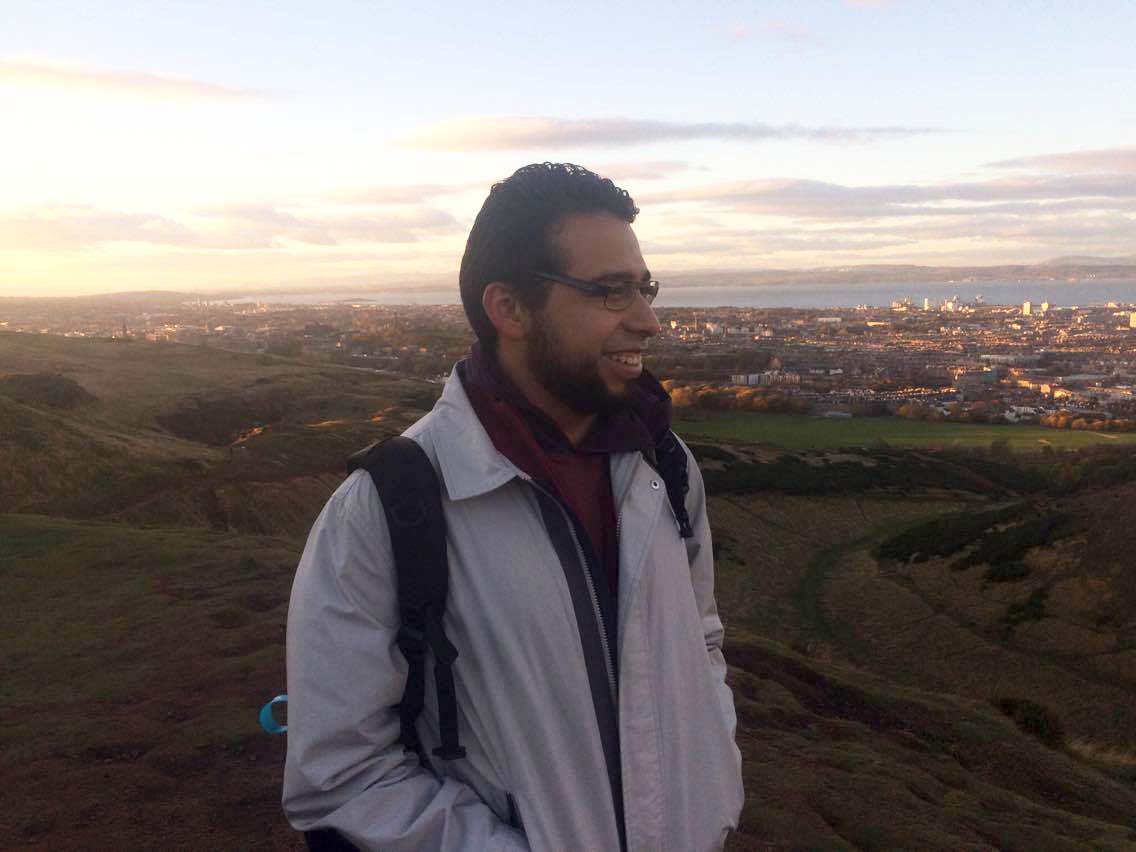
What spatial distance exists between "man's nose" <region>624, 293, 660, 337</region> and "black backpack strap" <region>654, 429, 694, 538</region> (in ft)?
0.92

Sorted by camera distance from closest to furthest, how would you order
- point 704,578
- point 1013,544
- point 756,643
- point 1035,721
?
point 704,578 → point 1035,721 → point 756,643 → point 1013,544

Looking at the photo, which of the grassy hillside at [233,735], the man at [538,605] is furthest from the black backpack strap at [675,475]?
the grassy hillside at [233,735]

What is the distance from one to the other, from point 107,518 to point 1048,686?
1546 cm

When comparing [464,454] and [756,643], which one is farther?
[756,643]

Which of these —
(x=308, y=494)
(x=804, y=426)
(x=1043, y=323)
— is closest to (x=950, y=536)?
(x=308, y=494)

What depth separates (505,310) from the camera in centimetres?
193

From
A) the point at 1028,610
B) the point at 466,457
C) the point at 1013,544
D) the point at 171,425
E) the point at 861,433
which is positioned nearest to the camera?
the point at 466,457

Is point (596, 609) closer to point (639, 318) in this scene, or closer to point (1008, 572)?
point (639, 318)

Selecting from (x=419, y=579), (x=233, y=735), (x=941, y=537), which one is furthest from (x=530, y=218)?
(x=941, y=537)

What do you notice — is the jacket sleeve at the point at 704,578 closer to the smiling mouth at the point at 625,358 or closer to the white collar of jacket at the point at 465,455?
the smiling mouth at the point at 625,358

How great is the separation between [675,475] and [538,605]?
52cm

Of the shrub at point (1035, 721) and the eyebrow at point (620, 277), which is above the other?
the eyebrow at point (620, 277)

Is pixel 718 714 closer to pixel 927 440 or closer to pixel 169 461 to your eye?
pixel 169 461

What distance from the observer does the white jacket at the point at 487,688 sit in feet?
5.34
